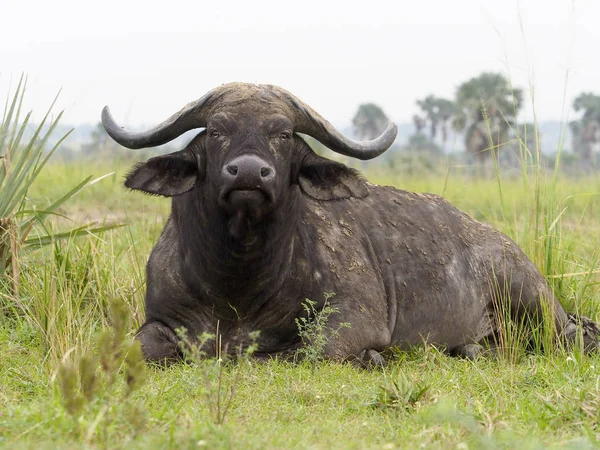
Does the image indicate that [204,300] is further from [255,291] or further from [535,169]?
[535,169]

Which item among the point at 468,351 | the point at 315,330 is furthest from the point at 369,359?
the point at 468,351

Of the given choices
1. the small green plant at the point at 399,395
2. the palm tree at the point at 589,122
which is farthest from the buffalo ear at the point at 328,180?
the palm tree at the point at 589,122

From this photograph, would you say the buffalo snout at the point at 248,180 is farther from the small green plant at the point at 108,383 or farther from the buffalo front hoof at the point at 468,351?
the buffalo front hoof at the point at 468,351

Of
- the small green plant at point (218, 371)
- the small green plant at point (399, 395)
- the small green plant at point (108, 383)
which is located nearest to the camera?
the small green plant at point (108, 383)

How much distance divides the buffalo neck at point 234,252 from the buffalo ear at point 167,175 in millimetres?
142

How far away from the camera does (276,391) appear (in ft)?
16.6

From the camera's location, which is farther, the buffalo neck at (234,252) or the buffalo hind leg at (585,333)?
the buffalo hind leg at (585,333)

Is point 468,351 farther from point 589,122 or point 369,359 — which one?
point 589,122

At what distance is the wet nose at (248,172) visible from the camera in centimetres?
504

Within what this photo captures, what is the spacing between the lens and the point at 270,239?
5.79 m

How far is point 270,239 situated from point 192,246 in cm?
51

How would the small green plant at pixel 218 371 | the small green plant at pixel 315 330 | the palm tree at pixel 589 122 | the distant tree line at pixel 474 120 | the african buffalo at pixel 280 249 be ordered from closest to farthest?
the small green plant at pixel 218 371 < the african buffalo at pixel 280 249 < the small green plant at pixel 315 330 < the distant tree line at pixel 474 120 < the palm tree at pixel 589 122

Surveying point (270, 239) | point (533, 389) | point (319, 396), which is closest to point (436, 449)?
point (319, 396)

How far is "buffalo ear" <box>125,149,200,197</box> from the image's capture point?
5684 millimetres
